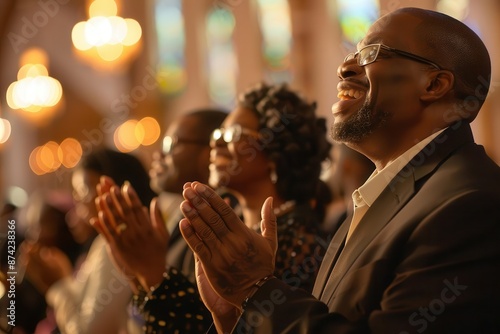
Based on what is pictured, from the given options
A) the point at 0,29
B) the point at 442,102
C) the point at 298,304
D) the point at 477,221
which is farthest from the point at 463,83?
the point at 0,29

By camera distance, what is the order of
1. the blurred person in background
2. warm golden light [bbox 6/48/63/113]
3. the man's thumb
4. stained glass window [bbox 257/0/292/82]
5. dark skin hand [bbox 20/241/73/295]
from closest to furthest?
the man's thumb, the blurred person in background, dark skin hand [bbox 20/241/73/295], stained glass window [bbox 257/0/292/82], warm golden light [bbox 6/48/63/113]

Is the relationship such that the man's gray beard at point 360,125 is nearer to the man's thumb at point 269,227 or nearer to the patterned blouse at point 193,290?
the man's thumb at point 269,227

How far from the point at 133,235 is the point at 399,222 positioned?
1173 mm

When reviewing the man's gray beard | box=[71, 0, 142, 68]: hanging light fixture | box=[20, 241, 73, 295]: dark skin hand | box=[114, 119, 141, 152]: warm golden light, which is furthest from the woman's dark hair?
box=[114, 119, 141, 152]: warm golden light

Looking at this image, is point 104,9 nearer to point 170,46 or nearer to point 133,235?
point 170,46

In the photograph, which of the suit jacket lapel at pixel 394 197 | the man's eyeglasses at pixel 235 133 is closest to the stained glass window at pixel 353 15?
the man's eyeglasses at pixel 235 133

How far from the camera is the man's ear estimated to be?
6.80 feet

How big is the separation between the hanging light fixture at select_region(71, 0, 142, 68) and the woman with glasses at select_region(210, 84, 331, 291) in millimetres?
9776

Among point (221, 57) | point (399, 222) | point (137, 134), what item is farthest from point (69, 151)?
point (399, 222)

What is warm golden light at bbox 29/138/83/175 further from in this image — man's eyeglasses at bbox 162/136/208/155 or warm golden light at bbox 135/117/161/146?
man's eyeglasses at bbox 162/136/208/155

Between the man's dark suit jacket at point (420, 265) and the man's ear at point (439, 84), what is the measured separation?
100 millimetres

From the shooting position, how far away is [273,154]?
3191 mm

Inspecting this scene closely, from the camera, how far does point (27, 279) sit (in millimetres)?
5035

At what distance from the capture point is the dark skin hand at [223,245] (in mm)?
1902
